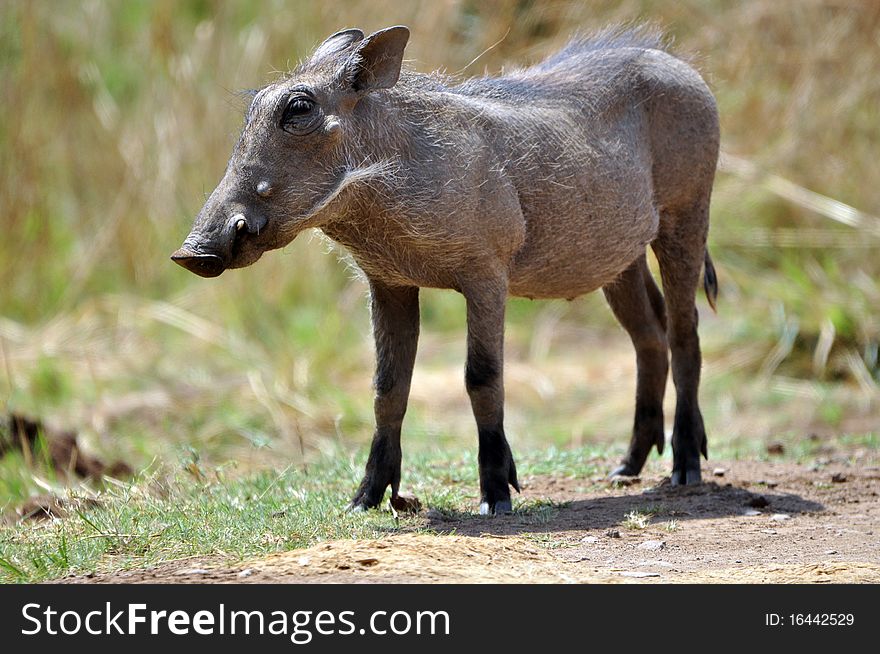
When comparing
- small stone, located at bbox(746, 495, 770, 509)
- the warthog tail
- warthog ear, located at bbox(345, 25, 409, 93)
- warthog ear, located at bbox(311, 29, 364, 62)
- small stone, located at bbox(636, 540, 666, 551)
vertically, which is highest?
warthog ear, located at bbox(311, 29, 364, 62)

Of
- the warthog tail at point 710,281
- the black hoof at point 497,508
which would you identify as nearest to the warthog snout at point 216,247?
the black hoof at point 497,508

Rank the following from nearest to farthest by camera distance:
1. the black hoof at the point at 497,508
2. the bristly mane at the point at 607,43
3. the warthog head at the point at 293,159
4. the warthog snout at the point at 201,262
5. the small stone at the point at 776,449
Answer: the warthog snout at the point at 201,262 → the warthog head at the point at 293,159 → the black hoof at the point at 497,508 → the bristly mane at the point at 607,43 → the small stone at the point at 776,449

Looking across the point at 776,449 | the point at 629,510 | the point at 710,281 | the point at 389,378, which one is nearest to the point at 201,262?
the point at 389,378

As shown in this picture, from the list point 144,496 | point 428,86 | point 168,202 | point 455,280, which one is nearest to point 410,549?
point 455,280

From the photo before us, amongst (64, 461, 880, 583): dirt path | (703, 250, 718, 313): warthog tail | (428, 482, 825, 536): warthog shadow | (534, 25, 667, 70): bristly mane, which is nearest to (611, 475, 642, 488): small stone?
(64, 461, 880, 583): dirt path

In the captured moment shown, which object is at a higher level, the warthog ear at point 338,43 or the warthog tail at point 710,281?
the warthog ear at point 338,43

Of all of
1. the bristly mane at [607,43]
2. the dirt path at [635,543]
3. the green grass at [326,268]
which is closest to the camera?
the dirt path at [635,543]

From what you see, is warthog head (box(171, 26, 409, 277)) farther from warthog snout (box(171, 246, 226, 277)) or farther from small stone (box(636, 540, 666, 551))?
small stone (box(636, 540, 666, 551))

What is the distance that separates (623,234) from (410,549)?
1871 millimetres

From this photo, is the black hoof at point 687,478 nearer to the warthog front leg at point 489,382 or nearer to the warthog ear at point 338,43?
the warthog front leg at point 489,382

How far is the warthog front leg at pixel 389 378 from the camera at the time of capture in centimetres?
474

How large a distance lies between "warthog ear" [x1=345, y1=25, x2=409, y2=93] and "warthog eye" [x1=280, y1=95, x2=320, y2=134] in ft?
0.80

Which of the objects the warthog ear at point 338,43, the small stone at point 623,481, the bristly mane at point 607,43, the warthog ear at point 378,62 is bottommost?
the small stone at point 623,481

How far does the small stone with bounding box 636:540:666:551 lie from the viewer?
421 centimetres
